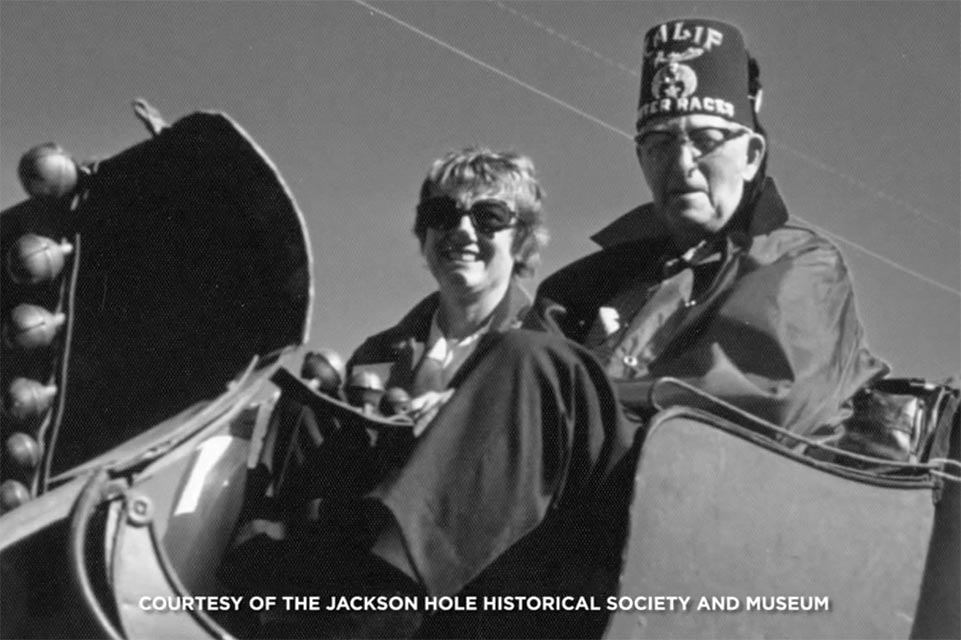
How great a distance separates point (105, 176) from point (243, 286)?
30 cm

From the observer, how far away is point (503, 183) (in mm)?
4242

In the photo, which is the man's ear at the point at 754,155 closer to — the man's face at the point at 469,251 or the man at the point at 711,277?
the man at the point at 711,277

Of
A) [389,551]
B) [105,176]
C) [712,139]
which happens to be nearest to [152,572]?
[389,551]

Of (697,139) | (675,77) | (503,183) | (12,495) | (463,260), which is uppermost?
(675,77)

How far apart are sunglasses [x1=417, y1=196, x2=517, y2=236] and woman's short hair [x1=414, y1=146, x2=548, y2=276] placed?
0.03 meters

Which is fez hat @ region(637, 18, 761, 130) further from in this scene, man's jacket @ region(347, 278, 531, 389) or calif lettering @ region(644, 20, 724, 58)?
man's jacket @ region(347, 278, 531, 389)

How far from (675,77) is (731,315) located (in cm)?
70

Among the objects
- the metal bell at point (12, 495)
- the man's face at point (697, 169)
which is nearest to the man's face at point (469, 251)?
the man's face at point (697, 169)

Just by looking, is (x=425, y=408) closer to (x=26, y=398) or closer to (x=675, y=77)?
(x=26, y=398)

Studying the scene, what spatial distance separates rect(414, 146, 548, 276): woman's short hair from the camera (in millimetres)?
4211

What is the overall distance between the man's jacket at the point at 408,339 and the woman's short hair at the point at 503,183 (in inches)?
3.7

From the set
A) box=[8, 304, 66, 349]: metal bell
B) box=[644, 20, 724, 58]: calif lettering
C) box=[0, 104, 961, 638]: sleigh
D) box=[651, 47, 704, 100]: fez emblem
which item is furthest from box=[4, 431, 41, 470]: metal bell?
box=[644, 20, 724, 58]: calif lettering

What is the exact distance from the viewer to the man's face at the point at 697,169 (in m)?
4.11

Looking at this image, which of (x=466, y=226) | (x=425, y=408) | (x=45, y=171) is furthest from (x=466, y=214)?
(x=45, y=171)
